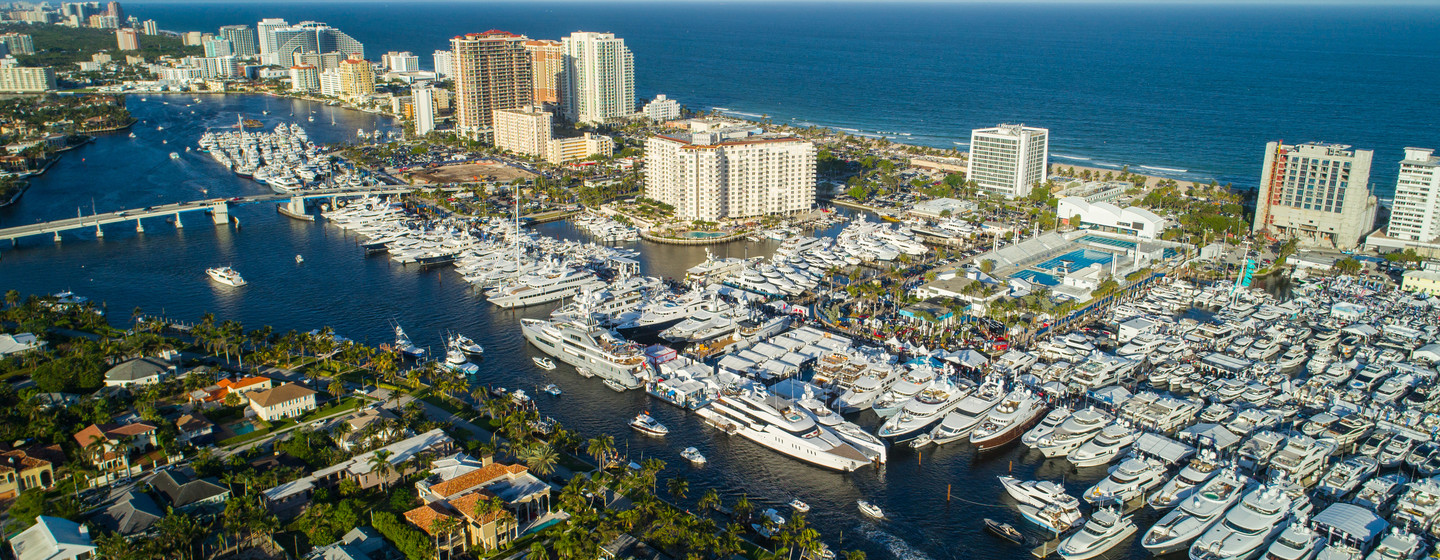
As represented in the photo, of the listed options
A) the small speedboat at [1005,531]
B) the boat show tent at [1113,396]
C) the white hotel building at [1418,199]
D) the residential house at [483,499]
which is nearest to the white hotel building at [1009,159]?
the white hotel building at [1418,199]

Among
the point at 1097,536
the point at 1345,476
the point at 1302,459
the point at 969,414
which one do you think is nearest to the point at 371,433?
the point at 969,414

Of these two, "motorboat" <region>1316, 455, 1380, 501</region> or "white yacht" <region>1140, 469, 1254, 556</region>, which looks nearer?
"white yacht" <region>1140, 469, 1254, 556</region>

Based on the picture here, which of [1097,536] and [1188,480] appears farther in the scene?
[1188,480]

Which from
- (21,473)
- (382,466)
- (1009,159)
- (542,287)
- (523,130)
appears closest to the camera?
(21,473)

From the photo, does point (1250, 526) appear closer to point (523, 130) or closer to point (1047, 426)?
point (1047, 426)

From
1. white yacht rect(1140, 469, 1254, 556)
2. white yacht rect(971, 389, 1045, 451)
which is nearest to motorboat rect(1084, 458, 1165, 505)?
white yacht rect(1140, 469, 1254, 556)

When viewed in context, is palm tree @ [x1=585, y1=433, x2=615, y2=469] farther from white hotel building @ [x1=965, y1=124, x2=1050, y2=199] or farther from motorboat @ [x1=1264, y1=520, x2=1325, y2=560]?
white hotel building @ [x1=965, y1=124, x2=1050, y2=199]
